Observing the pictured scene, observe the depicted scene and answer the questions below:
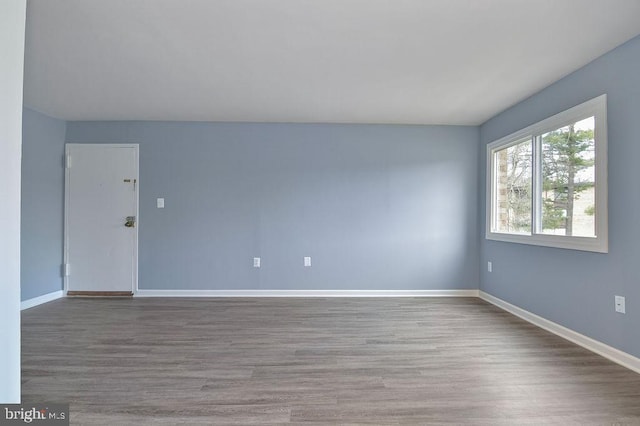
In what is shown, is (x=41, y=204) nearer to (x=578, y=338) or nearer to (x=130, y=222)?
(x=130, y=222)

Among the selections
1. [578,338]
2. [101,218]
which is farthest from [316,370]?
[101,218]

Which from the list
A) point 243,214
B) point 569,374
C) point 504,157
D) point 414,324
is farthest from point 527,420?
point 243,214

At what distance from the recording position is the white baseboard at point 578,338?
224 centimetres

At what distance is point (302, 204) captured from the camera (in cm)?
425

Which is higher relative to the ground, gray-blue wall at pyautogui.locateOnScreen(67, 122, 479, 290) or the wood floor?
gray-blue wall at pyautogui.locateOnScreen(67, 122, 479, 290)

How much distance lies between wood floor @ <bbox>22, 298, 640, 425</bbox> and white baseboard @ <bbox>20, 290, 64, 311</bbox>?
0.24m

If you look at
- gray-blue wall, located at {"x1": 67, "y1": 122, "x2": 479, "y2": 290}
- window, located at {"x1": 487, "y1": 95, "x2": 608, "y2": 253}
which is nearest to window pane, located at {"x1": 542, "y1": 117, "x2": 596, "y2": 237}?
window, located at {"x1": 487, "y1": 95, "x2": 608, "y2": 253}

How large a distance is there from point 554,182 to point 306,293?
3.02m

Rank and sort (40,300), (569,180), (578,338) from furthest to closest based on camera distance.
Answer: (40,300) < (569,180) < (578,338)

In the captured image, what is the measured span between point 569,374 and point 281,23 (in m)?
3.03

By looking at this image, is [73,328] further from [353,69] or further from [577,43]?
[577,43]

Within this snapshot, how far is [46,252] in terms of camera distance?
396 cm

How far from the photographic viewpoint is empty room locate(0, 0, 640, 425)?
6.17ft

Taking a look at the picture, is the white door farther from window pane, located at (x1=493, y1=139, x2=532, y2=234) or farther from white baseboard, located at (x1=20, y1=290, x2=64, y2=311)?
window pane, located at (x1=493, y1=139, x2=532, y2=234)
